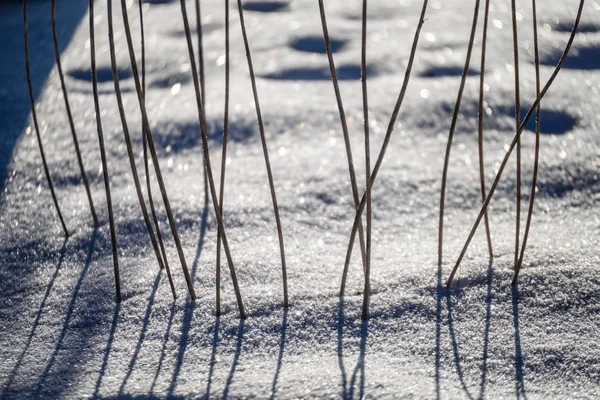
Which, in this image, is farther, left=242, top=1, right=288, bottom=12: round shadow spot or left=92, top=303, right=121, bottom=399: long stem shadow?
left=242, top=1, right=288, bottom=12: round shadow spot

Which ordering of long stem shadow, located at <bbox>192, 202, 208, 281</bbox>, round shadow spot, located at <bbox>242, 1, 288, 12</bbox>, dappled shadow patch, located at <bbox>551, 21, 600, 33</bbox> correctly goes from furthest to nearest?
1. round shadow spot, located at <bbox>242, 1, 288, 12</bbox>
2. dappled shadow patch, located at <bbox>551, 21, 600, 33</bbox>
3. long stem shadow, located at <bbox>192, 202, 208, 281</bbox>

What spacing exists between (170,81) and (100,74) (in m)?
0.20

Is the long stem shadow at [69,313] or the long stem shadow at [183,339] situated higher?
the long stem shadow at [183,339]

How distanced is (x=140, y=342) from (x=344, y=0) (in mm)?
1519

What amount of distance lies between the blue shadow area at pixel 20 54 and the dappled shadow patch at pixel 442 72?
1.00m

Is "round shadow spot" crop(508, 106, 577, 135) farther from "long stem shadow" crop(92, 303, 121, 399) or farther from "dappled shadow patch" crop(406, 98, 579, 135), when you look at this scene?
"long stem shadow" crop(92, 303, 121, 399)

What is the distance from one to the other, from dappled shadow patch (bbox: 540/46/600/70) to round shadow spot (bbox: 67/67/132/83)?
44.2 inches

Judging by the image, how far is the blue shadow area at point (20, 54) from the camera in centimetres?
152

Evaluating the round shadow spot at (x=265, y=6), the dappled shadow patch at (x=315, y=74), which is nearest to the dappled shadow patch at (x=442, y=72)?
the dappled shadow patch at (x=315, y=74)

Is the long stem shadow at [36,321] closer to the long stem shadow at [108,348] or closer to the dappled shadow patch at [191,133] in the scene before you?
the long stem shadow at [108,348]

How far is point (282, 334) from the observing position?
0.93 meters

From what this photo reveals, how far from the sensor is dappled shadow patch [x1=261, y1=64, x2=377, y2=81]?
1.69 metres

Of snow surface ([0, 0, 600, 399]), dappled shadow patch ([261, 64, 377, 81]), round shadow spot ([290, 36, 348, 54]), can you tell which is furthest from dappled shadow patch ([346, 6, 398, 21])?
dappled shadow patch ([261, 64, 377, 81])

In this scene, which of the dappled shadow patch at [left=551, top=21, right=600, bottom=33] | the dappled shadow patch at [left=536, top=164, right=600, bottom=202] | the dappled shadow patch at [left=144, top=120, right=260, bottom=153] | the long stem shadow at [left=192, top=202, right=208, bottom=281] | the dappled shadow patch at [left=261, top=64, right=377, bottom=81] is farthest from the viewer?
the dappled shadow patch at [left=551, top=21, right=600, bottom=33]
